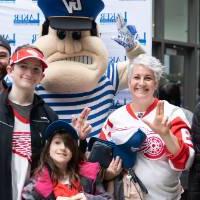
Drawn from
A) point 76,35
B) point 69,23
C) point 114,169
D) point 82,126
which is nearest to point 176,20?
point 76,35

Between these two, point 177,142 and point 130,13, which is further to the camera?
point 130,13

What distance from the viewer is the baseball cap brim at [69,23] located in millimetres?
3730

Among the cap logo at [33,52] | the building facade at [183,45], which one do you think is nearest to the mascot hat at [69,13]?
the cap logo at [33,52]

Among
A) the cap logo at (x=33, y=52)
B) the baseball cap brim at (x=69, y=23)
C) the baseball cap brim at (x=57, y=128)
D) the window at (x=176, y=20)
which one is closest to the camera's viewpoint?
the baseball cap brim at (x=57, y=128)

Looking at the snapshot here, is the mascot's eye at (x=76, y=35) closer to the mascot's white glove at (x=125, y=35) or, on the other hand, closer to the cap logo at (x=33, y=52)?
the mascot's white glove at (x=125, y=35)

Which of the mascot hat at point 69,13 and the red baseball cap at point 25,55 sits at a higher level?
the mascot hat at point 69,13

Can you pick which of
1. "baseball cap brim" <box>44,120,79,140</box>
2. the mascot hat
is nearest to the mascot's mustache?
the mascot hat

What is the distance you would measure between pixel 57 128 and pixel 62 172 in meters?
0.25

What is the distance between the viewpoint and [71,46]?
385cm

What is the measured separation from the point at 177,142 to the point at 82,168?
559 mm

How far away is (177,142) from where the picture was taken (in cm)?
297

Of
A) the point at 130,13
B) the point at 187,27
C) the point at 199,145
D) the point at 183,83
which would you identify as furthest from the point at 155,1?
the point at 199,145

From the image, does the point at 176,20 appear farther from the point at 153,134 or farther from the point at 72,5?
the point at 153,134

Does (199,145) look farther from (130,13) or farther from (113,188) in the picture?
(130,13)
